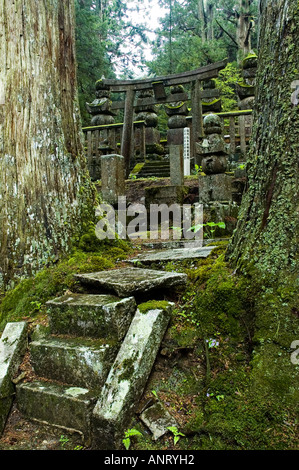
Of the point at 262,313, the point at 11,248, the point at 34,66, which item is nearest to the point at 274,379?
the point at 262,313

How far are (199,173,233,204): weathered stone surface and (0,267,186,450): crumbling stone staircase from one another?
3.79 meters

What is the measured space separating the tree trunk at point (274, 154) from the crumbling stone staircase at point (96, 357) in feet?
2.60

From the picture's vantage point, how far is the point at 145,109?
12641mm

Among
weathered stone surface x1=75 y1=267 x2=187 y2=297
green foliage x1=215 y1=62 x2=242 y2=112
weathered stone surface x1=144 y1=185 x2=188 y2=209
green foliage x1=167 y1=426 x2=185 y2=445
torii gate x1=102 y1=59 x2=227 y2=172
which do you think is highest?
green foliage x1=215 y1=62 x2=242 y2=112

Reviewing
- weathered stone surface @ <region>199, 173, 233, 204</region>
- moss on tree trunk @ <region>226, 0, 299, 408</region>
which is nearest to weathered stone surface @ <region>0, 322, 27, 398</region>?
moss on tree trunk @ <region>226, 0, 299, 408</region>

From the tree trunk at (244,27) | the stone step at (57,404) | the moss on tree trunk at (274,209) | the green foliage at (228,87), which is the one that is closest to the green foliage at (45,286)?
the stone step at (57,404)

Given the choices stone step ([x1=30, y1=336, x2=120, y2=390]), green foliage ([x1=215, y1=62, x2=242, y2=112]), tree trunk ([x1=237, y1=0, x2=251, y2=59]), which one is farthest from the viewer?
tree trunk ([x1=237, y1=0, x2=251, y2=59])

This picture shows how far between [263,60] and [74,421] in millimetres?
2879

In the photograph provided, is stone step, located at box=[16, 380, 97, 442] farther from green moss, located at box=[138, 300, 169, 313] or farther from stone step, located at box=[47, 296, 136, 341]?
green moss, located at box=[138, 300, 169, 313]

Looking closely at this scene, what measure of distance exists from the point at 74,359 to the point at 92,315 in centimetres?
33

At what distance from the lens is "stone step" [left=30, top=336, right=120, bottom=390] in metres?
2.34

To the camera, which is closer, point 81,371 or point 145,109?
point 81,371

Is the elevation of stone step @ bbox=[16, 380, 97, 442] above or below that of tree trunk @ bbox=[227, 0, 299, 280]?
below
